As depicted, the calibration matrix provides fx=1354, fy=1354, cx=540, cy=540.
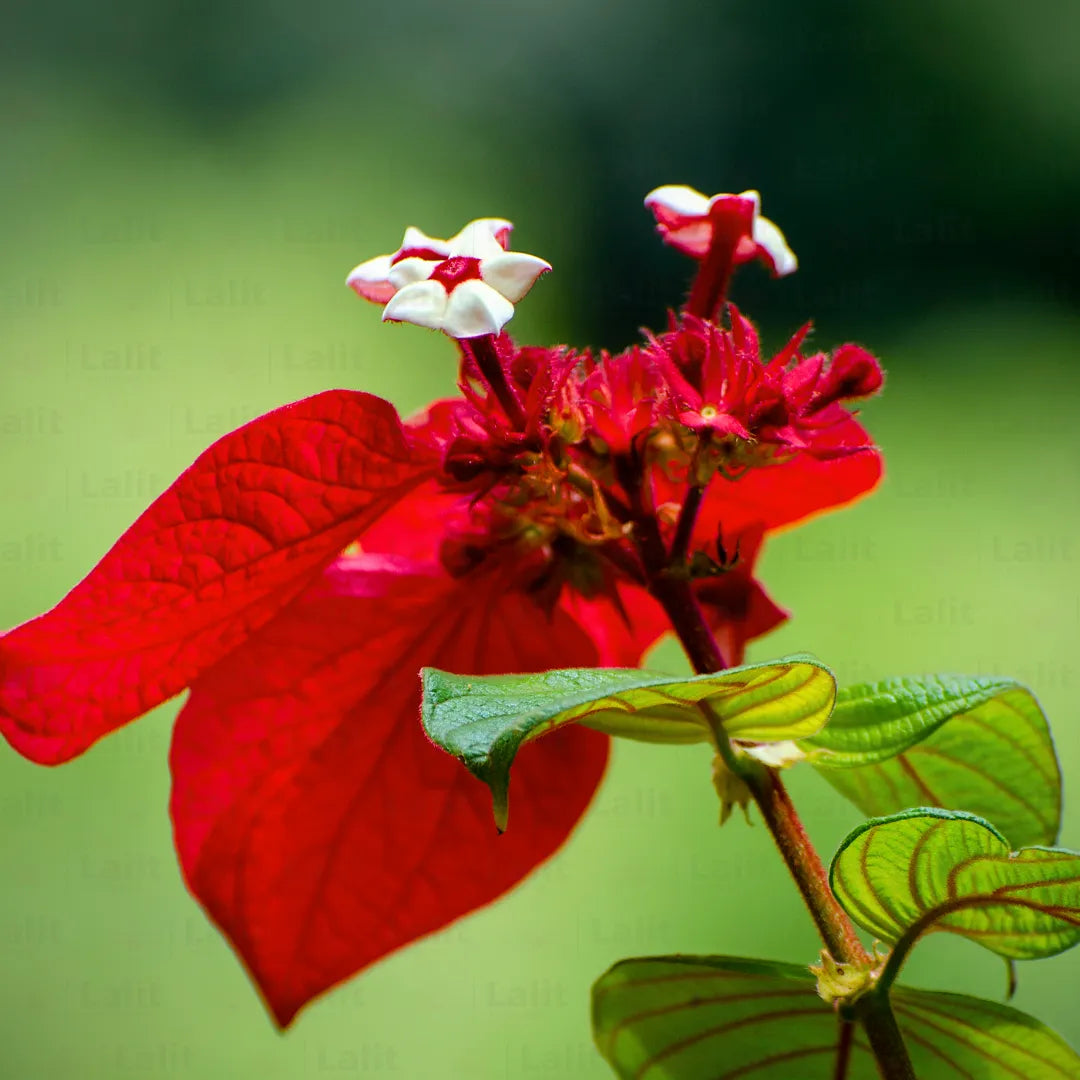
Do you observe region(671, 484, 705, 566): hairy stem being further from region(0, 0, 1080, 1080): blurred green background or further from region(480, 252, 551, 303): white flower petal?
region(0, 0, 1080, 1080): blurred green background

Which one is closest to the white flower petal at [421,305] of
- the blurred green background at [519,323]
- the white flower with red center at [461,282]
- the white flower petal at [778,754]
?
the white flower with red center at [461,282]

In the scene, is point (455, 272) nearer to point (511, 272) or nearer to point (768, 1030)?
point (511, 272)

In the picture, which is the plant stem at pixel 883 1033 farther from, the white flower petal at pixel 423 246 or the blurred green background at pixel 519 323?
the blurred green background at pixel 519 323

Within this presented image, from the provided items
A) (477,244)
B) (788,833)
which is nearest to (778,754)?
(788,833)

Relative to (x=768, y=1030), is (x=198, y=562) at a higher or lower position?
higher

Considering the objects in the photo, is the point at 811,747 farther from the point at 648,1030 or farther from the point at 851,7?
the point at 851,7

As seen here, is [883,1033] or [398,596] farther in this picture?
[398,596]
